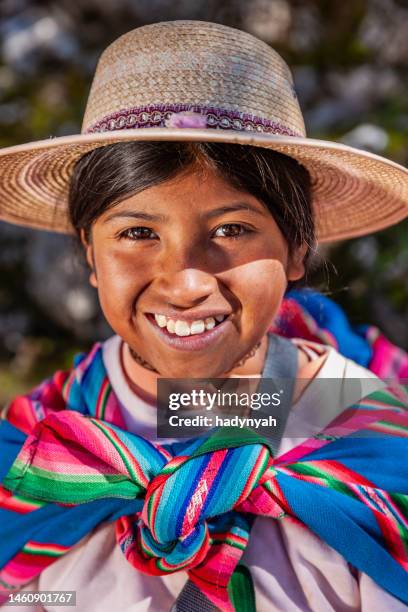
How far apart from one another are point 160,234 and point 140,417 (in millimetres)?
506

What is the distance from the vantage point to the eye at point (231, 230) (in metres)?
1.30

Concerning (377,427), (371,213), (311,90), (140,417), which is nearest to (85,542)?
(140,417)

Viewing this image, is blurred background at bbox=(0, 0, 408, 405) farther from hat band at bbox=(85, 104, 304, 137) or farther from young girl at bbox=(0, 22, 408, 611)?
hat band at bbox=(85, 104, 304, 137)

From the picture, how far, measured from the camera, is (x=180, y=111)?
1213 millimetres

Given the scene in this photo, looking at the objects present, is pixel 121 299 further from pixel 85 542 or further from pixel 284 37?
pixel 284 37

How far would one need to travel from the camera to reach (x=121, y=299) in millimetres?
1355

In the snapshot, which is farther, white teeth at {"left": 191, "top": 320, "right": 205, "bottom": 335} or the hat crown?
white teeth at {"left": 191, "top": 320, "right": 205, "bottom": 335}

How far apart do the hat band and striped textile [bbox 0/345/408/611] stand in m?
0.61

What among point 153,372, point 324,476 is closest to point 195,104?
point 153,372

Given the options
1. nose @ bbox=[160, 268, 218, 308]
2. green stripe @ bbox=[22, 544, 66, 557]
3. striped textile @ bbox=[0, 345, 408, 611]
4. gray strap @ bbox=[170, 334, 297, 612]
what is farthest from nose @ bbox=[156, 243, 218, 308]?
green stripe @ bbox=[22, 544, 66, 557]

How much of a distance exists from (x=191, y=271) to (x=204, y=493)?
44cm

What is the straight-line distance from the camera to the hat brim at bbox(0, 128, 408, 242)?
1.13 metres

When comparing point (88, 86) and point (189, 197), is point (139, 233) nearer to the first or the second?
point (189, 197)

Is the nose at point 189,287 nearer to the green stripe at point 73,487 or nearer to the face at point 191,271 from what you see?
the face at point 191,271
